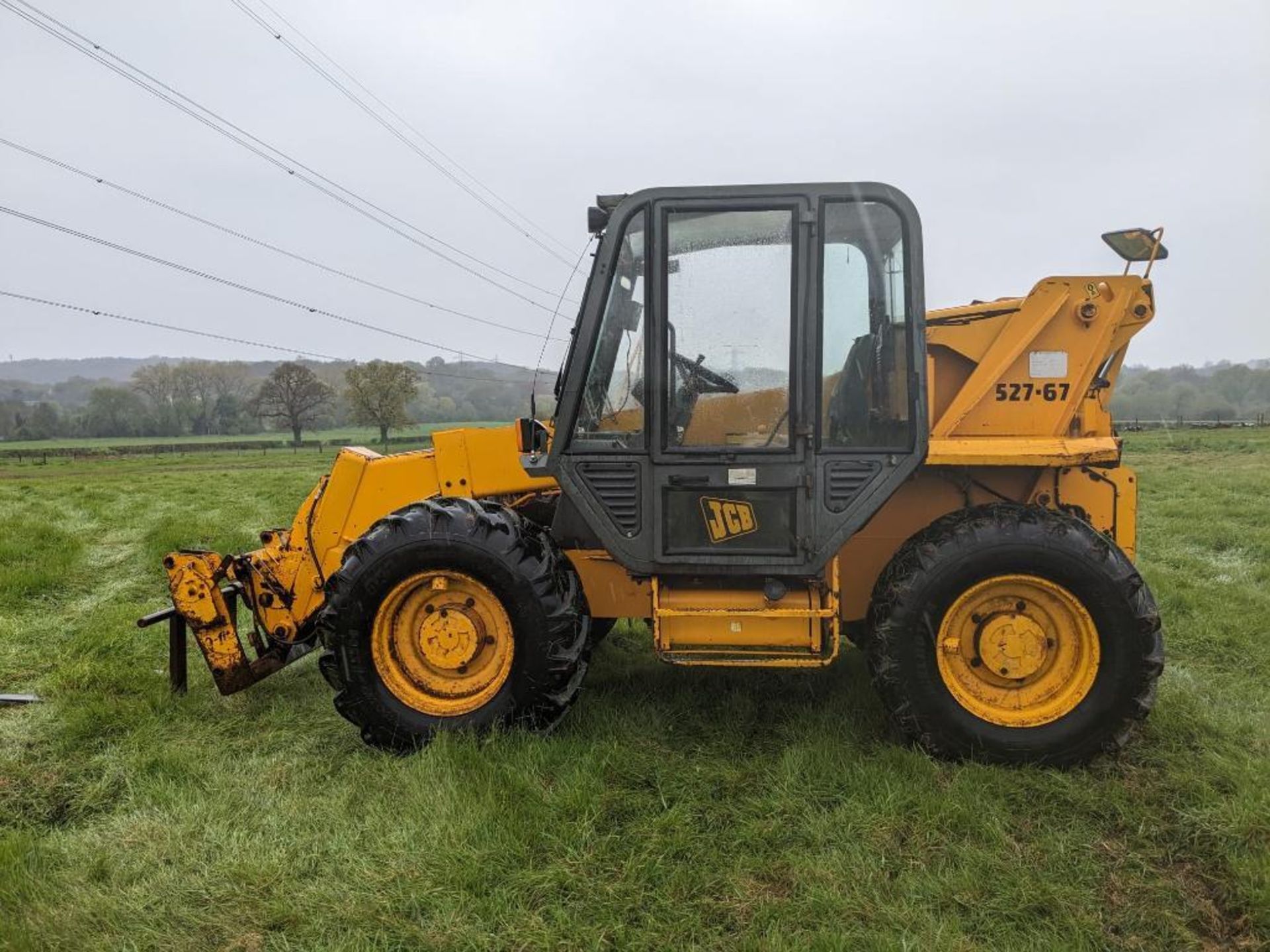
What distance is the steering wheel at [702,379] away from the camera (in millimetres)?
3738

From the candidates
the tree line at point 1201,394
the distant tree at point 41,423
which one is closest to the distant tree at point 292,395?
the distant tree at point 41,423

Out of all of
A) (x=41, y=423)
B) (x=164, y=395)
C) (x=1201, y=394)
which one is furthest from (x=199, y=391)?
(x=1201, y=394)

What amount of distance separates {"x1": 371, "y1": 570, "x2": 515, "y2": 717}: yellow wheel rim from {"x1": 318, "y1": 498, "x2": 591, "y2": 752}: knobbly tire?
0.04 m

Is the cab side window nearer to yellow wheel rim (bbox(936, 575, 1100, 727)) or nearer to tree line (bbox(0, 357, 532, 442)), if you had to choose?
yellow wheel rim (bbox(936, 575, 1100, 727))

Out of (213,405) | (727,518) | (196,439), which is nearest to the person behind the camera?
(727,518)

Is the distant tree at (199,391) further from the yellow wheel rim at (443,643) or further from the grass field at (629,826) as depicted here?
the yellow wheel rim at (443,643)

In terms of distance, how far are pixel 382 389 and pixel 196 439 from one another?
21.3 meters

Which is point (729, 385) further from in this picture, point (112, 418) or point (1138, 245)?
point (112, 418)

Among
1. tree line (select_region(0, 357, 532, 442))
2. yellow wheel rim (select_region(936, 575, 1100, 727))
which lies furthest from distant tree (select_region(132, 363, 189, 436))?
yellow wheel rim (select_region(936, 575, 1100, 727))

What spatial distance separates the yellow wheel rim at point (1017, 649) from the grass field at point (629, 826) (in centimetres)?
32

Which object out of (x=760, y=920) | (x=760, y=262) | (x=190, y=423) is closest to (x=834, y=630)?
(x=760, y=920)

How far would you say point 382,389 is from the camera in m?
42.8

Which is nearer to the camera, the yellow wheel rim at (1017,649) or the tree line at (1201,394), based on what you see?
the yellow wheel rim at (1017,649)

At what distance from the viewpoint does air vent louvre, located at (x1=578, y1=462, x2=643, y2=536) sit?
12.4 feet
